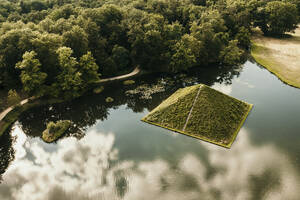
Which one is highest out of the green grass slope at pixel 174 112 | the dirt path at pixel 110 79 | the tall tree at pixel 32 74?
the tall tree at pixel 32 74

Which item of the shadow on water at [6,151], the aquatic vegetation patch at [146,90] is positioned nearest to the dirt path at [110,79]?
the shadow on water at [6,151]

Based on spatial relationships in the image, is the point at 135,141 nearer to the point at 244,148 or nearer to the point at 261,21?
the point at 244,148

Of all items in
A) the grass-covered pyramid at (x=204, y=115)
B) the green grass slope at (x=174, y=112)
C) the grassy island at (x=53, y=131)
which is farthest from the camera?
the green grass slope at (x=174, y=112)

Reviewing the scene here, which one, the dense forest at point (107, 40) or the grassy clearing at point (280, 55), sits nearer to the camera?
the dense forest at point (107, 40)

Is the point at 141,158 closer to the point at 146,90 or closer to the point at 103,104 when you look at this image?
the point at 103,104

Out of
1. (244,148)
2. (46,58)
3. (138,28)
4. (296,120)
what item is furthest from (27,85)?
(296,120)

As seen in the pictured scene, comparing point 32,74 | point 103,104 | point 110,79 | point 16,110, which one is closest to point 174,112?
point 103,104

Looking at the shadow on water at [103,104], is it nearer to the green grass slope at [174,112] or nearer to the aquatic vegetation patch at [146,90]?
the aquatic vegetation patch at [146,90]
